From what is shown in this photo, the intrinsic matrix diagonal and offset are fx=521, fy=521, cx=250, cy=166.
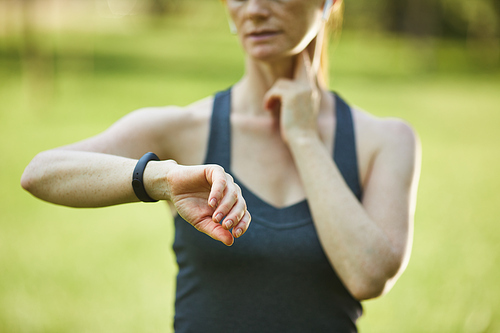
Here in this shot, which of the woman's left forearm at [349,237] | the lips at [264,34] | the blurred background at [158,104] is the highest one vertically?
the lips at [264,34]

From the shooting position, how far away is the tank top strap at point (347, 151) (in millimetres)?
2023

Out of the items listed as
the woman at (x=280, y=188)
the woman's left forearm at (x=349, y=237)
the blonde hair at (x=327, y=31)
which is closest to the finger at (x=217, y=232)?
the woman at (x=280, y=188)

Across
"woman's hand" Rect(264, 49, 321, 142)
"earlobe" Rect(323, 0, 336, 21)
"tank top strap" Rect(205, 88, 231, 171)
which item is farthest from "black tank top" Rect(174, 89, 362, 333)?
"earlobe" Rect(323, 0, 336, 21)

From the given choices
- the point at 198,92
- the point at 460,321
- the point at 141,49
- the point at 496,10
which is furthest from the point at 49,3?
the point at 460,321

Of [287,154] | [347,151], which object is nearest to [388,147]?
[347,151]

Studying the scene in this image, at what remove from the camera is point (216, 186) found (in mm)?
1253

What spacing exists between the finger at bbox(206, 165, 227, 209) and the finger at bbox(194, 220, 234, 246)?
0.08 meters

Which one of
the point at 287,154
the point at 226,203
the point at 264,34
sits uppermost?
the point at 264,34

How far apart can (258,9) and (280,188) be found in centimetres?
68

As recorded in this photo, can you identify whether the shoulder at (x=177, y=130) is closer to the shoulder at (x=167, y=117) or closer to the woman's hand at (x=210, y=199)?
the shoulder at (x=167, y=117)

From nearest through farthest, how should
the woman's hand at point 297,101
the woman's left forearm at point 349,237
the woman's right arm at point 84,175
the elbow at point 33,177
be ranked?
1. the woman's right arm at point 84,175
2. the elbow at point 33,177
3. the woman's left forearm at point 349,237
4. the woman's hand at point 297,101

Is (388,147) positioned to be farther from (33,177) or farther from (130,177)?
(33,177)

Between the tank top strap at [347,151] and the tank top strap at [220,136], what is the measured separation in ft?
1.41

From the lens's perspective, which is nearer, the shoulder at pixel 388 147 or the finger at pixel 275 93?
the shoulder at pixel 388 147
